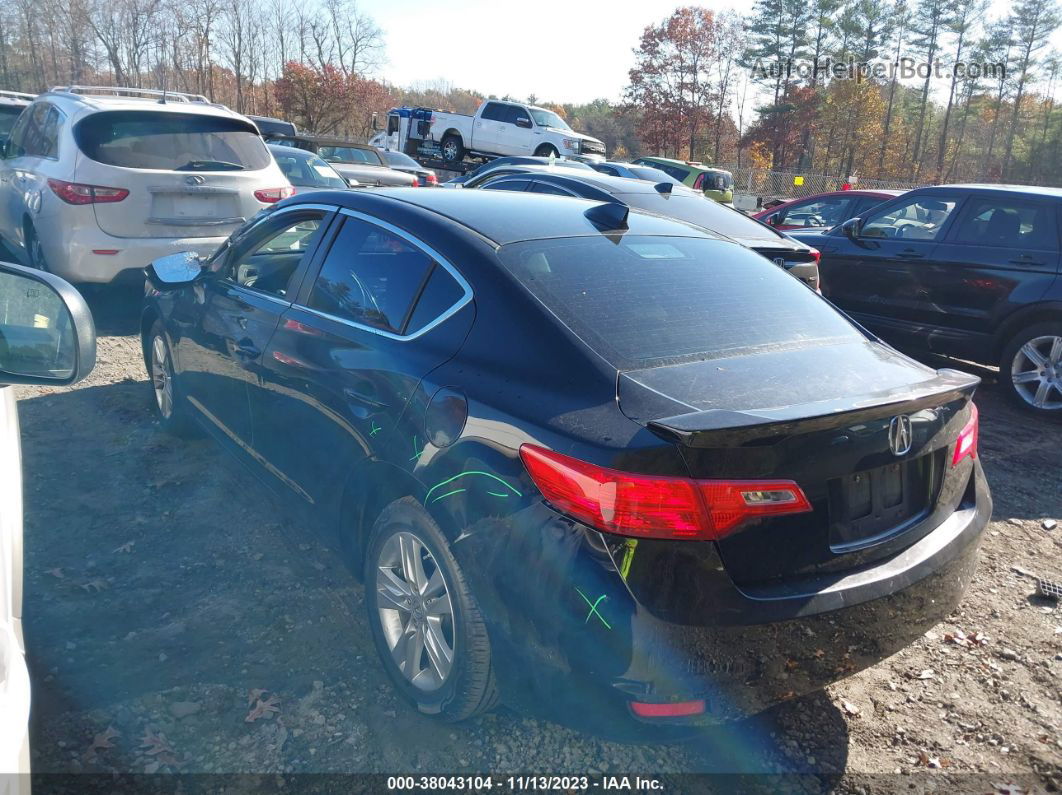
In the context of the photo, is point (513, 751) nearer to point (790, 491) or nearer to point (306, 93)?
point (790, 491)

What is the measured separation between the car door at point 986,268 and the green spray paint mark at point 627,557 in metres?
5.95

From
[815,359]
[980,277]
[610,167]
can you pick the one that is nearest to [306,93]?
[610,167]

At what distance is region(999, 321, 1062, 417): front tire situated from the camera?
652 centimetres

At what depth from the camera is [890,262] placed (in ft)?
25.2

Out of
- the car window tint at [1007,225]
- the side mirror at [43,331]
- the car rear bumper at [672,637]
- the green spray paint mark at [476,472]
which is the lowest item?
the car rear bumper at [672,637]

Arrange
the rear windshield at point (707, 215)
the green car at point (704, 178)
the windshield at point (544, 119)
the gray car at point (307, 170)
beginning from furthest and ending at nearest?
the windshield at point (544, 119) → the green car at point (704, 178) → the gray car at point (307, 170) → the rear windshield at point (707, 215)

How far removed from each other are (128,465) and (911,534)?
4015 millimetres

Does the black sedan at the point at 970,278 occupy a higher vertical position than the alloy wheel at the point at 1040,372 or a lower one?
higher

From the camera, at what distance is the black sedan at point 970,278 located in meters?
6.58

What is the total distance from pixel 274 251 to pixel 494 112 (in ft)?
79.4

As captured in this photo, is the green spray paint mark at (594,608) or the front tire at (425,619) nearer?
the green spray paint mark at (594,608)

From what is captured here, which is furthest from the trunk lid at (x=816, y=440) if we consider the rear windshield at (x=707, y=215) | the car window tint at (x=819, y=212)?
the car window tint at (x=819, y=212)

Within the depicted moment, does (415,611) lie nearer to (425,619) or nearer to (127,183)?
(425,619)

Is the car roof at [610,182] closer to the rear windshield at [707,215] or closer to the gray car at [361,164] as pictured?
the rear windshield at [707,215]
